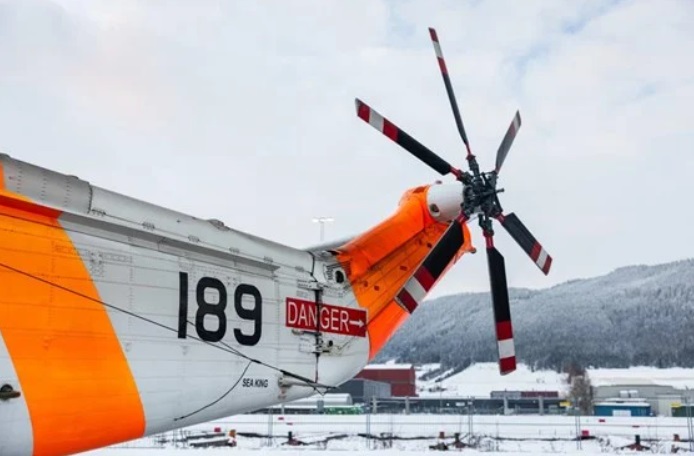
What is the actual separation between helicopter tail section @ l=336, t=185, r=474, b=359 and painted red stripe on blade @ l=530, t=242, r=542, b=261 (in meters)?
0.94

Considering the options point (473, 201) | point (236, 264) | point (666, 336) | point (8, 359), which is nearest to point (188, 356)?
point (236, 264)

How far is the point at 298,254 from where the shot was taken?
8.86 metres

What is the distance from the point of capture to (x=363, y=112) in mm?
9609

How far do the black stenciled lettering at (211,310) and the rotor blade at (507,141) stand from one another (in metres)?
5.03

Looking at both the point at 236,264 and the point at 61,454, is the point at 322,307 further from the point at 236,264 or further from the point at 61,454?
the point at 61,454

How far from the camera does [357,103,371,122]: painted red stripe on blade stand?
9594 mm

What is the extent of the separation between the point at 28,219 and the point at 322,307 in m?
4.15

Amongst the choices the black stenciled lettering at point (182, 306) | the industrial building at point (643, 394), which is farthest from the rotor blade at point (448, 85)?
the industrial building at point (643, 394)

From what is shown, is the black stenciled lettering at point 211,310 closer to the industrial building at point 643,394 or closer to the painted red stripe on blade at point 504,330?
the painted red stripe on blade at point 504,330

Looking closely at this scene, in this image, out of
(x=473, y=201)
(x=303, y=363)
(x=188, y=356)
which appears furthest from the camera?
(x=473, y=201)

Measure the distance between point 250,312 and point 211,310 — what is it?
23.6 inches

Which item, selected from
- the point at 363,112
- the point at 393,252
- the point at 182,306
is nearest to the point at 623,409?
the point at 393,252

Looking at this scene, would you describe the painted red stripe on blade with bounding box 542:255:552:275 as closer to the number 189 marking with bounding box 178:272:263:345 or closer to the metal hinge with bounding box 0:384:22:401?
the number 189 marking with bounding box 178:272:263:345

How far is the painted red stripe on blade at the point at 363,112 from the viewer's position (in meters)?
9.59
